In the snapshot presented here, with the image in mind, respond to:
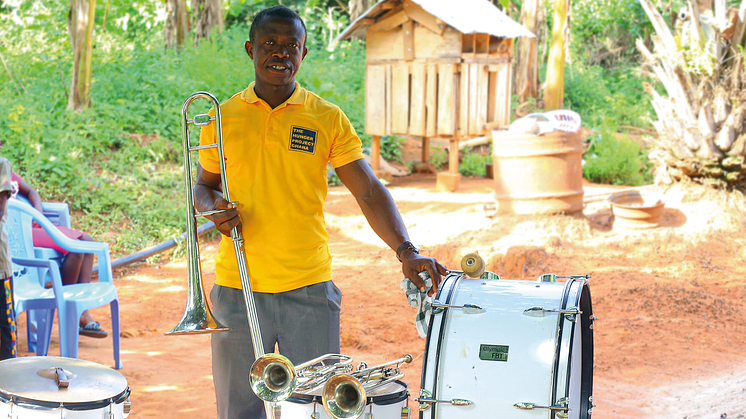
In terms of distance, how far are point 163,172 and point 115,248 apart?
5.88 feet

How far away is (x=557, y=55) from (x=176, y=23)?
24.0 ft

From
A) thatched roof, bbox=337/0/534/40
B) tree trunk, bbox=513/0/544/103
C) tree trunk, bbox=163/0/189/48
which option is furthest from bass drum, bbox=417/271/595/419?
tree trunk, bbox=513/0/544/103

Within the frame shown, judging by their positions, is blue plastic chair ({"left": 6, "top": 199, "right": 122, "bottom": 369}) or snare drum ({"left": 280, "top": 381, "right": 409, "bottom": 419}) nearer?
snare drum ({"left": 280, "top": 381, "right": 409, "bottom": 419})

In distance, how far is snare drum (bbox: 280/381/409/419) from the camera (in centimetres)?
226

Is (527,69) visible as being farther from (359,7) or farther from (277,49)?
(277,49)

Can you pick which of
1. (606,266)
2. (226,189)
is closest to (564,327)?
(226,189)

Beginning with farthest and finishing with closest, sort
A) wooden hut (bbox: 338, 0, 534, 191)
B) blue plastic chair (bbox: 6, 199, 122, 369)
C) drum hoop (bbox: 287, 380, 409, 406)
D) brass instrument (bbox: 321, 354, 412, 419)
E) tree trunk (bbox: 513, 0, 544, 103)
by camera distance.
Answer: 1. tree trunk (bbox: 513, 0, 544, 103)
2. wooden hut (bbox: 338, 0, 534, 191)
3. blue plastic chair (bbox: 6, 199, 122, 369)
4. drum hoop (bbox: 287, 380, 409, 406)
5. brass instrument (bbox: 321, 354, 412, 419)

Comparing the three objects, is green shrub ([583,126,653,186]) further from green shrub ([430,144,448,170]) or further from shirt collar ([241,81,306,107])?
shirt collar ([241,81,306,107])

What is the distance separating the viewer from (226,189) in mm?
2578

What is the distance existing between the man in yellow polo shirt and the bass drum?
0.22 m

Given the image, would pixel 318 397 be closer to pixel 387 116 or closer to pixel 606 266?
pixel 606 266

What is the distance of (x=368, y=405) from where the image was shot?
2256 mm

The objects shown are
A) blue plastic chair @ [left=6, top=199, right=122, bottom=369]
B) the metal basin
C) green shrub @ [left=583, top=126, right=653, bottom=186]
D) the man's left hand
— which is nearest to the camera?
the man's left hand

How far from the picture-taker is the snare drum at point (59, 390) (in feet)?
7.88
